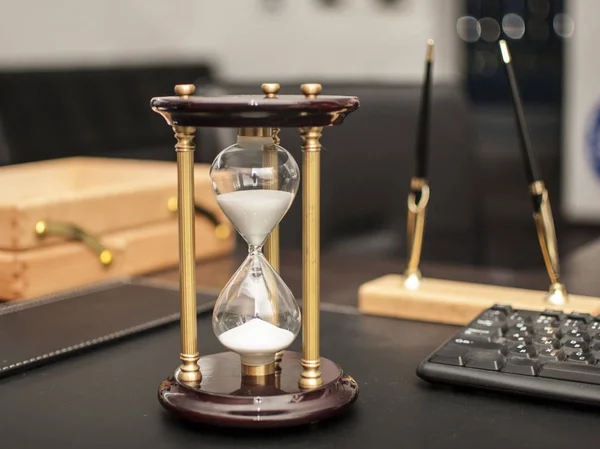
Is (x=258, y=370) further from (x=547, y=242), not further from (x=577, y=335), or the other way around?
(x=547, y=242)

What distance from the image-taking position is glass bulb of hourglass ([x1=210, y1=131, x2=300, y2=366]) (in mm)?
695

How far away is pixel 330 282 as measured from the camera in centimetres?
125

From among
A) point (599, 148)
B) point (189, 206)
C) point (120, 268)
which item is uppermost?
point (189, 206)

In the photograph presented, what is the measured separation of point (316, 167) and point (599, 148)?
15.9 ft

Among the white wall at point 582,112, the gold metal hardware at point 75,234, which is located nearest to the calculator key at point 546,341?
the gold metal hardware at point 75,234

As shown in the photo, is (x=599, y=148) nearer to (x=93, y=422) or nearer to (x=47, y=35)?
(x=47, y=35)

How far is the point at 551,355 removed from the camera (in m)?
0.77

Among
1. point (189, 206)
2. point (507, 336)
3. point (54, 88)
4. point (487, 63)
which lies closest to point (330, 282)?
point (507, 336)

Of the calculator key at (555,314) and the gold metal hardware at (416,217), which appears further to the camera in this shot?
the gold metal hardware at (416,217)

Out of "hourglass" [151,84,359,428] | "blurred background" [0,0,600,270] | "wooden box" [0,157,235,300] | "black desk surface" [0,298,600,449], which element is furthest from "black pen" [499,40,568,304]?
"blurred background" [0,0,600,270]

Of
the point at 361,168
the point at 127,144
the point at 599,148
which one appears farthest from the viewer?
the point at 599,148

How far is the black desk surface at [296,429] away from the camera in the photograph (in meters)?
0.66

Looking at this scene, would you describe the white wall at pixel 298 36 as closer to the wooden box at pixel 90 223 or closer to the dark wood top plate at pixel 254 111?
the wooden box at pixel 90 223

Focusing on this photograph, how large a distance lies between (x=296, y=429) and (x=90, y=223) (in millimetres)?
627
